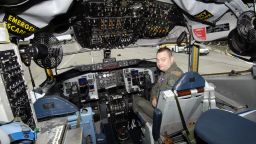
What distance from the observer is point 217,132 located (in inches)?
67.0

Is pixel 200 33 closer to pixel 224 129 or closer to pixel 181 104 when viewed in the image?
pixel 181 104

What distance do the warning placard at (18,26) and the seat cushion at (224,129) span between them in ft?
6.92

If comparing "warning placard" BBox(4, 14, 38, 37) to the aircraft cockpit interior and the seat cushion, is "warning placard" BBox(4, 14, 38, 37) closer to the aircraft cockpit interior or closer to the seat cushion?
the aircraft cockpit interior

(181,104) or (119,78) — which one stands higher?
(181,104)

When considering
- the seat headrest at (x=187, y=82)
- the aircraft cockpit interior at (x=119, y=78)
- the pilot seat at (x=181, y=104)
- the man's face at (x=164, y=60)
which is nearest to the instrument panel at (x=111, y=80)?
the aircraft cockpit interior at (x=119, y=78)

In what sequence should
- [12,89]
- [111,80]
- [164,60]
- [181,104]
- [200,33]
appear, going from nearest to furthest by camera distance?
1. [12,89]
2. [181,104]
3. [164,60]
4. [200,33]
5. [111,80]

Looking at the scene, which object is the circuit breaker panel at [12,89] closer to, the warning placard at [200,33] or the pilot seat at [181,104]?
the pilot seat at [181,104]

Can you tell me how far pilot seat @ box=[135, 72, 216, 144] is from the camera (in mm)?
2332

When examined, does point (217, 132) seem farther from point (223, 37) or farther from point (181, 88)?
point (223, 37)

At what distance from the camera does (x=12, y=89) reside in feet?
5.51

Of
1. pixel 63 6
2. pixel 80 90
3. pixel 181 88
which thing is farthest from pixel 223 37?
pixel 80 90

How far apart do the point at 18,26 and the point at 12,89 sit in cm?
92

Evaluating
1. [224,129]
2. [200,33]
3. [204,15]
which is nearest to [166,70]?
[204,15]

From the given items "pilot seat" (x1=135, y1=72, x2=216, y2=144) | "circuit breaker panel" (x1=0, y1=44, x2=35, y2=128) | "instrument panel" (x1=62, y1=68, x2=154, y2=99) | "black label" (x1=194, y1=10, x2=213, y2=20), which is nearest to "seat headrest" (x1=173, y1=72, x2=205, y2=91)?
"pilot seat" (x1=135, y1=72, x2=216, y2=144)
